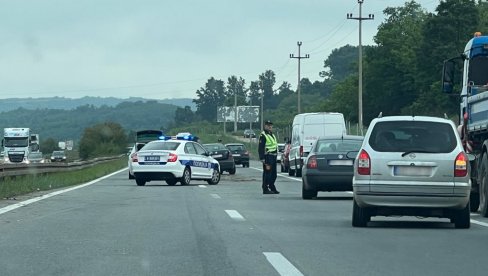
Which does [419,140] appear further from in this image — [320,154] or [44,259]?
[320,154]

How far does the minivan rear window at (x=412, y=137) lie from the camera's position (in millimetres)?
15500

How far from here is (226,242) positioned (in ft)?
44.0

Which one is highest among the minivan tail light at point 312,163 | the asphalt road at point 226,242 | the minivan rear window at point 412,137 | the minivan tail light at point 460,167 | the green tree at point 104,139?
the minivan rear window at point 412,137

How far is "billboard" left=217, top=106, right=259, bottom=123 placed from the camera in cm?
15750

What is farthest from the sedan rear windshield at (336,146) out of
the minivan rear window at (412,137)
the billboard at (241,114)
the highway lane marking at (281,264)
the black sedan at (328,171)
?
the billboard at (241,114)

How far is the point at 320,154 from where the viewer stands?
23.5 meters

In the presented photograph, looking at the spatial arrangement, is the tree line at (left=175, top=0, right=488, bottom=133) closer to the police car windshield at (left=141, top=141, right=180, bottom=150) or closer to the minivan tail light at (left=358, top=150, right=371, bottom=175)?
the police car windshield at (left=141, top=141, right=180, bottom=150)

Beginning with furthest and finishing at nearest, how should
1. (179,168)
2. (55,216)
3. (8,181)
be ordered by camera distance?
(179,168)
(8,181)
(55,216)

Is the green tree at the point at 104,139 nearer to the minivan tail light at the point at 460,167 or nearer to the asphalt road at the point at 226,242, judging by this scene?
the asphalt road at the point at 226,242

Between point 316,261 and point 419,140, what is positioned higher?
point 419,140

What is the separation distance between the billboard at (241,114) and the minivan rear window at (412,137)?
141 metres

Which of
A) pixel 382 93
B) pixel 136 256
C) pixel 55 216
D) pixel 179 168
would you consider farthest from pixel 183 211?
pixel 382 93

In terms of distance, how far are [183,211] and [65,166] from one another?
2307 centimetres

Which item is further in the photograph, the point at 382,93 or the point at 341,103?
the point at 341,103
